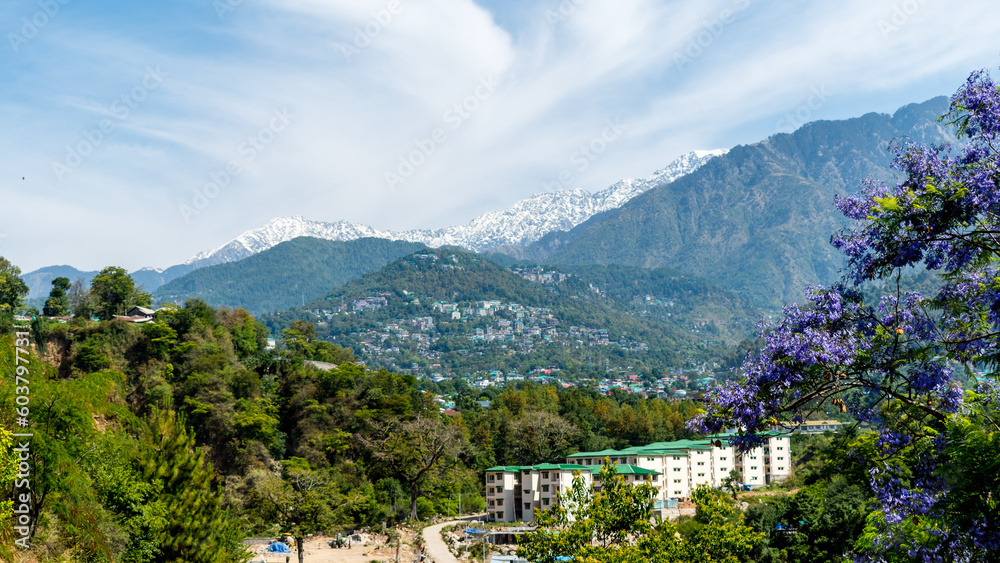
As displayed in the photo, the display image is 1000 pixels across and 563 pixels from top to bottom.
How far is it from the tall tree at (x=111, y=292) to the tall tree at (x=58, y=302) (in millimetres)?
4079

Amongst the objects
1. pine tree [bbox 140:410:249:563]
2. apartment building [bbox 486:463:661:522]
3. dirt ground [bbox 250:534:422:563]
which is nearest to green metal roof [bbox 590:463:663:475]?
apartment building [bbox 486:463:661:522]

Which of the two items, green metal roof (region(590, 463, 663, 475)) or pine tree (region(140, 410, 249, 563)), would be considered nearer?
pine tree (region(140, 410, 249, 563))

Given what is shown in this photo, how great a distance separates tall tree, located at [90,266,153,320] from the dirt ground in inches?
1128

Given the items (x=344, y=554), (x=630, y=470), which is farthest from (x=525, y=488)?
(x=344, y=554)

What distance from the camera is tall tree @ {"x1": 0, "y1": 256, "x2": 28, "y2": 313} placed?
46562mm

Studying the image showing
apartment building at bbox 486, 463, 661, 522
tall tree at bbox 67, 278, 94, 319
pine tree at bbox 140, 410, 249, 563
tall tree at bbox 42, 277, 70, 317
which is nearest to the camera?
pine tree at bbox 140, 410, 249, 563

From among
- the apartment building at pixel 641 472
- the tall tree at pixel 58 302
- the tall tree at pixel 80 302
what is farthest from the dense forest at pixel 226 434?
the apartment building at pixel 641 472

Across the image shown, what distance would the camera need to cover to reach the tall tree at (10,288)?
46.6 metres

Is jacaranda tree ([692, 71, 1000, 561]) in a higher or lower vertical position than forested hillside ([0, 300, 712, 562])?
higher

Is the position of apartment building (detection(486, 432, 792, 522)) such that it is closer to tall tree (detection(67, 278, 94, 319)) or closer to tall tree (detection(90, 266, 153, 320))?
tall tree (detection(90, 266, 153, 320))

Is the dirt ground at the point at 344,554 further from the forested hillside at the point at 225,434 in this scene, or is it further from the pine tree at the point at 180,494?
the pine tree at the point at 180,494

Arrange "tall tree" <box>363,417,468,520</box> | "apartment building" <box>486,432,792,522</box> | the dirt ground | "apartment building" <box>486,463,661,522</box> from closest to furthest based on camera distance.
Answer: the dirt ground
"tall tree" <box>363,417,468,520</box>
"apartment building" <box>486,463,661,522</box>
"apartment building" <box>486,432,792,522</box>

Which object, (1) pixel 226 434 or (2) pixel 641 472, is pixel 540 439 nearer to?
(2) pixel 641 472

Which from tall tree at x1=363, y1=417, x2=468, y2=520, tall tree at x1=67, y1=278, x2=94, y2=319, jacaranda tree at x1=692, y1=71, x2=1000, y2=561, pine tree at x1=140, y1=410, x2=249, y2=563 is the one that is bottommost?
tall tree at x1=363, y1=417, x2=468, y2=520
